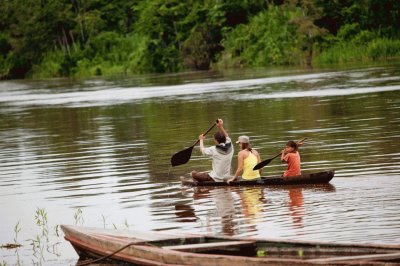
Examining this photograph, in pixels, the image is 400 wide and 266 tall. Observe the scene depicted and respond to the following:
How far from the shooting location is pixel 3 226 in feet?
52.0

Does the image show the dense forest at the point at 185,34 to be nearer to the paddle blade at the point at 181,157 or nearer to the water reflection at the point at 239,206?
the paddle blade at the point at 181,157

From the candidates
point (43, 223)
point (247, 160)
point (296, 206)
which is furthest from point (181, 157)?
point (296, 206)

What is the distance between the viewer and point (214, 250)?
1063cm

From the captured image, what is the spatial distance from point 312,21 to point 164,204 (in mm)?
55644

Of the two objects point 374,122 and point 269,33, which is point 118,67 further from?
point 374,122

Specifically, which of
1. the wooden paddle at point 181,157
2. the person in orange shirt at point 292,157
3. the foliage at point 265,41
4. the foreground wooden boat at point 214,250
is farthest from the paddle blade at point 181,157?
the foliage at point 265,41

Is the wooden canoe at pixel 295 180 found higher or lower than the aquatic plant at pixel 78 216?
higher

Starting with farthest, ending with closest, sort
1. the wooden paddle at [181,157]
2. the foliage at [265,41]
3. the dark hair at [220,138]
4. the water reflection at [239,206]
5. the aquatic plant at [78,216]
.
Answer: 1. the foliage at [265,41]
2. the wooden paddle at [181,157]
3. the dark hair at [220,138]
4. the aquatic plant at [78,216]
5. the water reflection at [239,206]

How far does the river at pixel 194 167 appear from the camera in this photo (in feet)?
45.1

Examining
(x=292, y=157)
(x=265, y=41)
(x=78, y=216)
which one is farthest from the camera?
(x=265, y=41)

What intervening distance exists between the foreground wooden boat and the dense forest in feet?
179

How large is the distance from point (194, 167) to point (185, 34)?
6812 centimetres

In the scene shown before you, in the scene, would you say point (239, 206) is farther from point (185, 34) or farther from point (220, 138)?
point (185, 34)

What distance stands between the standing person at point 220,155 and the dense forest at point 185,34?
4796 centimetres
